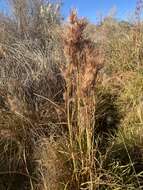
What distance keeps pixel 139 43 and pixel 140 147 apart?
3177 millimetres

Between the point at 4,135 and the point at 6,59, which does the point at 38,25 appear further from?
the point at 4,135

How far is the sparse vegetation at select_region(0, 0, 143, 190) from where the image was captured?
4141 mm

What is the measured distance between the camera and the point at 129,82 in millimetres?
7156

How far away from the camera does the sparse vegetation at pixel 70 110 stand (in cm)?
Answer: 414

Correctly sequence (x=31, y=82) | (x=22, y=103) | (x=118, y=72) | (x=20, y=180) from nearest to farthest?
(x=20, y=180) → (x=22, y=103) → (x=31, y=82) → (x=118, y=72)

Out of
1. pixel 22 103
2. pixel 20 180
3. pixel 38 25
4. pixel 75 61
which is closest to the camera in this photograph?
pixel 75 61

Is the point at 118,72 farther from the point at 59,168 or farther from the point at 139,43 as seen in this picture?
the point at 59,168

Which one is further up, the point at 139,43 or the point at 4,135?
the point at 139,43

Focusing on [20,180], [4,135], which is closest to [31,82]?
[4,135]

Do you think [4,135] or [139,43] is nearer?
[4,135]

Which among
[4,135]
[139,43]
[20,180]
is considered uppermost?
[139,43]

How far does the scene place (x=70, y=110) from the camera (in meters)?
4.98

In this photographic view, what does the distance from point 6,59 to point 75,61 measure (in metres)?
3.35

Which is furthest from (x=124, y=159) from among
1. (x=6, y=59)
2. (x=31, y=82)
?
(x=6, y=59)
